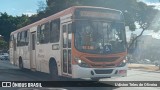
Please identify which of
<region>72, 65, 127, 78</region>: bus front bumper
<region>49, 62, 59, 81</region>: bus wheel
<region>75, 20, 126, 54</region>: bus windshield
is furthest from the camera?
<region>49, 62, 59, 81</region>: bus wheel

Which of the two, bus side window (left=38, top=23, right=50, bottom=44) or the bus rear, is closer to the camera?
the bus rear

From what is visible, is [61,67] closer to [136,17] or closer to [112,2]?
[112,2]

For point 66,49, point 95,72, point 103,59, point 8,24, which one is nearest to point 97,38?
point 103,59

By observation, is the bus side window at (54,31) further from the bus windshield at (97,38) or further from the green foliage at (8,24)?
the green foliage at (8,24)

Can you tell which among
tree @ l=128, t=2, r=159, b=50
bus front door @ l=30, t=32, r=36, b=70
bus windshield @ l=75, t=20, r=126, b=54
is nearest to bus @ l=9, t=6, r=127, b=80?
bus windshield @ l=75, t=20, r=126, b=54

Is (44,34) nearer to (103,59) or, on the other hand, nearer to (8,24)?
(103,59)

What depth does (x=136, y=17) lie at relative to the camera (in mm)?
46375

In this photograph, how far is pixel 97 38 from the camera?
1252 centimetres

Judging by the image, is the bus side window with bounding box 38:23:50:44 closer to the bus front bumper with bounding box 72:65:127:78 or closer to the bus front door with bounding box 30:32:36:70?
the bus front door with bounding box 30:32:36:70

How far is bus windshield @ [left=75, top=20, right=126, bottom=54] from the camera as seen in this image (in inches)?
490

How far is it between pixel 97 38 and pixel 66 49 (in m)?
1.47

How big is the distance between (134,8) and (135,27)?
3237 millimetres

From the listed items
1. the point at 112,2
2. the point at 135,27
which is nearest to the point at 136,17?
the point at 135,27

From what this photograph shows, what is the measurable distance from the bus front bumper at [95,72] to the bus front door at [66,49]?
56cm
